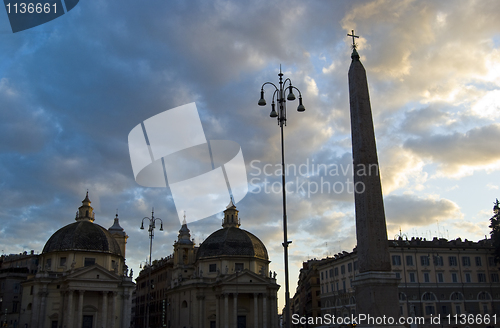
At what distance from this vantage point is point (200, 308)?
6022 centimetres

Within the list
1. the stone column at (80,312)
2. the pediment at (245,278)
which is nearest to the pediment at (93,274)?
the stone column at (80,312)

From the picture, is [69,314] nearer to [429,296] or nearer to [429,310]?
[429,310]

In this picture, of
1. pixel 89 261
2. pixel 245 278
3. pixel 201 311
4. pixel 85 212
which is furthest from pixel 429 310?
pixel 85 212

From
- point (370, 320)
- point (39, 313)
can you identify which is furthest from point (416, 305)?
point (39, 313)

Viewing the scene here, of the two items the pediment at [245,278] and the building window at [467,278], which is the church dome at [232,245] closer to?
the pediment at [245,278]

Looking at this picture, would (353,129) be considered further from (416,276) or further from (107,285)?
(107,285)

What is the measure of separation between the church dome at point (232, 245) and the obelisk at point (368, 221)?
148 feet

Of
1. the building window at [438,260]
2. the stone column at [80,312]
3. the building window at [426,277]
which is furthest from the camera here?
the stone column at [80,312]

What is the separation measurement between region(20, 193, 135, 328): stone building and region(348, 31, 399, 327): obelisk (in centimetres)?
4277

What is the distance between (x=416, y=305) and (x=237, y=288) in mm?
21347

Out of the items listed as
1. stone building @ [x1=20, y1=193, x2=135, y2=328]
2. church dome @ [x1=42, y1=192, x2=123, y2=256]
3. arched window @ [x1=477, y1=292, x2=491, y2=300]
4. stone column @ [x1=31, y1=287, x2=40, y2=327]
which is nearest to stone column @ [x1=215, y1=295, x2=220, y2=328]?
stone building @ [x1=20, y1=193, x2=135, y2=328]

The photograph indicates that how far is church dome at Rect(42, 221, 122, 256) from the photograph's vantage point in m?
57.0

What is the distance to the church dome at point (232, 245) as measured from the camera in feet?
207

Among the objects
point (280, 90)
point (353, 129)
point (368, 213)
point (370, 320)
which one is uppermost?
point (280, 90)
